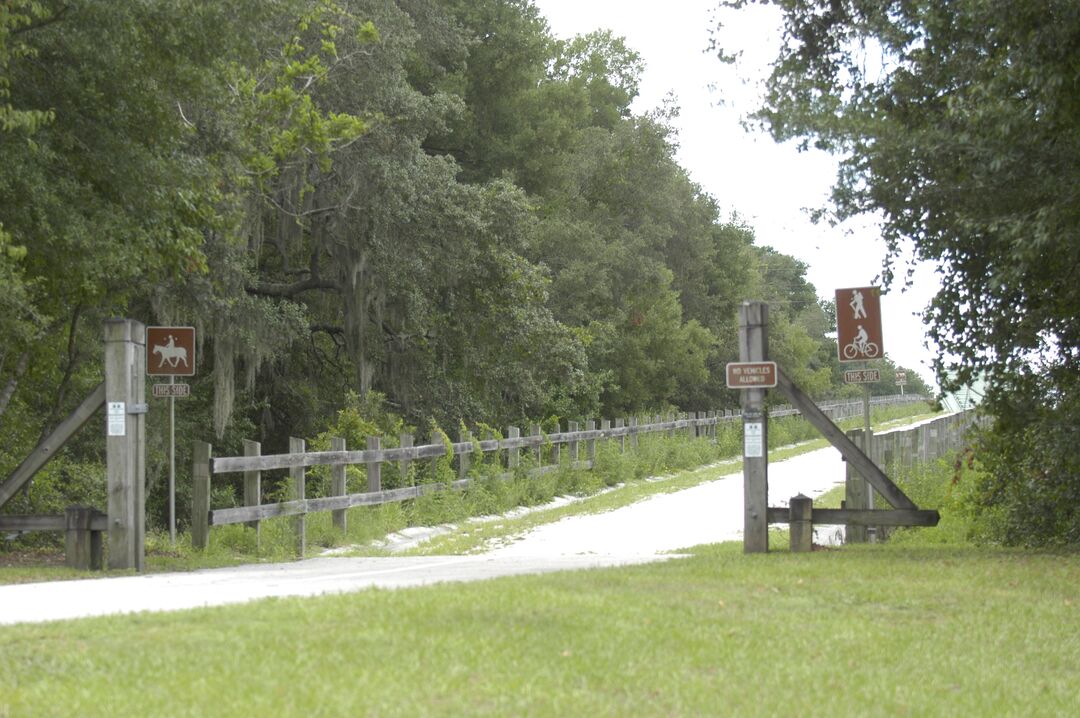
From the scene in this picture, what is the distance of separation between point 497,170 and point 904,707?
3690 cm

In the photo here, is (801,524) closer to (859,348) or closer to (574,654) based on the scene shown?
(859,348)

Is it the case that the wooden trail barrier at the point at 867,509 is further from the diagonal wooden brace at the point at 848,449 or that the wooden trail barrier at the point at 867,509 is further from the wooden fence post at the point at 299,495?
the wooden fence post at the point at 299,495

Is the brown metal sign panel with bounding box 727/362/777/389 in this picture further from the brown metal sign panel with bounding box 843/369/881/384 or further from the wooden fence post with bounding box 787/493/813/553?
the brown metal sign panel with bounding box 843/369/881/384

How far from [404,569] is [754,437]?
3812 mm

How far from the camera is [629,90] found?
6475 centimetres

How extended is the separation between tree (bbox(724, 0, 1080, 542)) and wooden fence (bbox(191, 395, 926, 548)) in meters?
7.30

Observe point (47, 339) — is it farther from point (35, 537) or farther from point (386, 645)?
Result: point (386, 645)

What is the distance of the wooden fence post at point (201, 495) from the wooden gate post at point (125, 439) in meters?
1.93

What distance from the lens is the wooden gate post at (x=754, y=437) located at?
14.5 m

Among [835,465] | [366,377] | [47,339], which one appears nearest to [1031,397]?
[47,339]

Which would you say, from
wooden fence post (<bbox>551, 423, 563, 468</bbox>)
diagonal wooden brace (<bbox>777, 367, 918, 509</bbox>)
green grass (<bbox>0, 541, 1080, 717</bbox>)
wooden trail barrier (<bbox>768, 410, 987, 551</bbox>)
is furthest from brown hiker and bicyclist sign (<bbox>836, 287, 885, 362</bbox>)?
wooden fence post (<bbox>551, 423, 563, 468</bbox>)

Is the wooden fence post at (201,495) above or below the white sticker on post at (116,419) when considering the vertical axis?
below

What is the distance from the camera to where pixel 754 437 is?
14406mm

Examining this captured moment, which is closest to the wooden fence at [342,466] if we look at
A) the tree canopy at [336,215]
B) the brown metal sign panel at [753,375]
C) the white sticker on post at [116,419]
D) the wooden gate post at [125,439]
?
the wooden gate post at [125,439]
